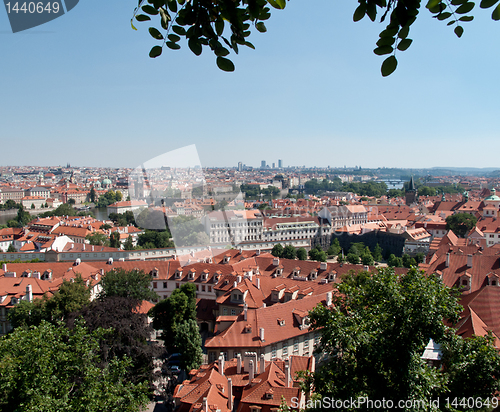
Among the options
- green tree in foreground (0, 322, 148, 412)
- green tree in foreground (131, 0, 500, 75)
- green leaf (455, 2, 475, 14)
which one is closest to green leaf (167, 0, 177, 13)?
green tree in foreground (131, 0, 500, 75)

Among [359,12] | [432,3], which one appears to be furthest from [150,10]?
[432,3]

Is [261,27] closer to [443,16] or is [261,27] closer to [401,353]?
[443,16]

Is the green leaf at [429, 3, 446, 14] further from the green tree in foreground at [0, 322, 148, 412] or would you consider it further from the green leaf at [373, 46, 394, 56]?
the green tree in foreground at [0, 322, 148, 412]

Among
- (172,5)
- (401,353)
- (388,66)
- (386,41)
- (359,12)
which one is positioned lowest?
(401,353)

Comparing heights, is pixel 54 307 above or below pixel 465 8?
below

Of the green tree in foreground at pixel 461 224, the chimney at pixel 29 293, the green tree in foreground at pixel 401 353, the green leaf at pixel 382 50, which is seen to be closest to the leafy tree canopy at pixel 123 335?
the chimney at pixel 29 293

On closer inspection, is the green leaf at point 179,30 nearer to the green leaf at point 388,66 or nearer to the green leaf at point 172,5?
the green leaf at point 172,5
